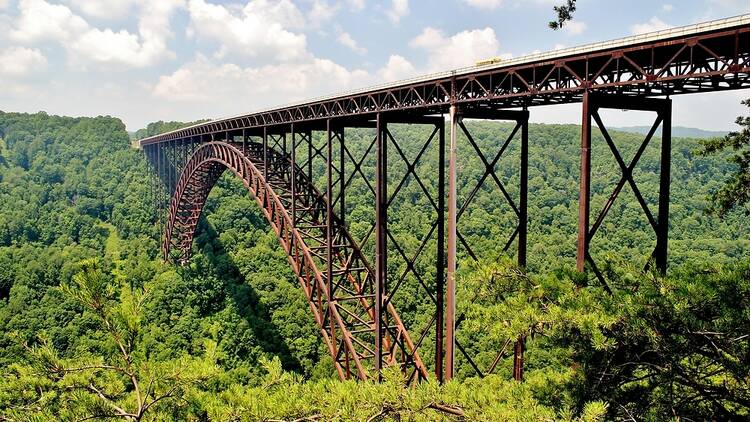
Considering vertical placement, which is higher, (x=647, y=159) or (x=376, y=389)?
(x=647, y=159)

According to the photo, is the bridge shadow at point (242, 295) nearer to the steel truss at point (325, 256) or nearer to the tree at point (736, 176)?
the steel truss at point (325, 256)

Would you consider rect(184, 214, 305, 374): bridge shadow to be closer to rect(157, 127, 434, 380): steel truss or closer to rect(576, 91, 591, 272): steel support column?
rect(157, 127, 434, 380): steel truss

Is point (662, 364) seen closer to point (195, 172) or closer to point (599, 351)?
point (599, 351)

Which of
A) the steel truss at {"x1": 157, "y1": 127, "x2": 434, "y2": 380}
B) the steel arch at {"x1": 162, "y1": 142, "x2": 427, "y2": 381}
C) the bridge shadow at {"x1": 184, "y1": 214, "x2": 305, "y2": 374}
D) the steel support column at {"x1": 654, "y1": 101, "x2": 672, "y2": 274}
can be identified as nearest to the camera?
the steel support column at {"x1": 654, "y1": 101, "x2": 672, "y2": 274}

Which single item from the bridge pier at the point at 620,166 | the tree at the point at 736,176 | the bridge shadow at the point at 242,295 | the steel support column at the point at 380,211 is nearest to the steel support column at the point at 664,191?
the bridge pier at the point at 620,166

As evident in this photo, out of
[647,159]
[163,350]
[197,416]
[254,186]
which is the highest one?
[647,159]

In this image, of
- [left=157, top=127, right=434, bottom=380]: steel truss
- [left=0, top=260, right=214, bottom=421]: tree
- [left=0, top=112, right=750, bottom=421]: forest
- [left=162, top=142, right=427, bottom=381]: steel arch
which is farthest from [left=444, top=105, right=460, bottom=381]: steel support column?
[left=0, top=260, right=214, bottom=421]: tree

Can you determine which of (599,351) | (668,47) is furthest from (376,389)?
(668,47)
